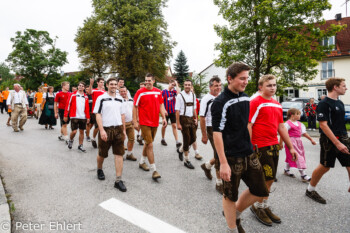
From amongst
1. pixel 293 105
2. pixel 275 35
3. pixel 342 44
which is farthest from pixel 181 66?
pixel 293 105

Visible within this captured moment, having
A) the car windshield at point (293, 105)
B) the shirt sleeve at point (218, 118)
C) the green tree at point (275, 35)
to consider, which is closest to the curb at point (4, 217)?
the shirt sleeve at point (218, 118)

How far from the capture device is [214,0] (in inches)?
695

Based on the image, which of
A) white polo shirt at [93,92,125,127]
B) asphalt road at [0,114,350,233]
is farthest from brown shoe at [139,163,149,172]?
white polo shirt at [93,92,125,127]

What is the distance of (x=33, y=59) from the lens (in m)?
43.6

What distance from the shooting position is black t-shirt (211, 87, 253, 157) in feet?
7.84

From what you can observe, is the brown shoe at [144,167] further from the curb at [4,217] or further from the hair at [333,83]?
the hair at [333,83]

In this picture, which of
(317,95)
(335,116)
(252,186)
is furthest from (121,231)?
(317,95)

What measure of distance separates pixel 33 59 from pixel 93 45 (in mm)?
21711

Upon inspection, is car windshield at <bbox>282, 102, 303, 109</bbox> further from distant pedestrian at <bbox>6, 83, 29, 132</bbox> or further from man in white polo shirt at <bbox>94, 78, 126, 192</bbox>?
distant pedestrian at <bbox>6, 83, 29, 132</bbox>

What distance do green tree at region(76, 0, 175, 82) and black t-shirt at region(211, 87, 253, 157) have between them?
27288 millimetres

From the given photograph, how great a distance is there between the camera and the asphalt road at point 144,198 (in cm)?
296

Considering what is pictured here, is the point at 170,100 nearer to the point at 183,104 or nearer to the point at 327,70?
the point at 183,104

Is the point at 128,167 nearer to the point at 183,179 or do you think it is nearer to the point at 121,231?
the point at 183,179

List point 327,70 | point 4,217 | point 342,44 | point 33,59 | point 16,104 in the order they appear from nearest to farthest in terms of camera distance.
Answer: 1. point 4,217
2. point 16,104
3. point 342,44
4. point 327,70
5. point 33,59
